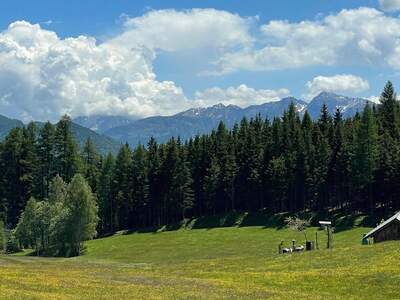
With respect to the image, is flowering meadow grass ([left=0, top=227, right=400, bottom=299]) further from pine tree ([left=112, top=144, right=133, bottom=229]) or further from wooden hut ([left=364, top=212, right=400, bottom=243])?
pine tree ([left=112, top=144, right=133, bottom=229])

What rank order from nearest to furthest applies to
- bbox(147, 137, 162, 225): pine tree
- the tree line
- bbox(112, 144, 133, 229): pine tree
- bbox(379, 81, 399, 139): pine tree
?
the tree line
bbox(379, 81, 399, 139): pine tree
bbox(147, 137, 162, 225): pine tree
bbox(112, 144, 133, 229): pine tree

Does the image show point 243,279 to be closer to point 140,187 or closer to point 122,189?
point 140,187

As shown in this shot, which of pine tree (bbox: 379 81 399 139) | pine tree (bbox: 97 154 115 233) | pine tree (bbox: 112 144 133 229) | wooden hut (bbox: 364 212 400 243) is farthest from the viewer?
pine tree (bbox: 97 154 115 233)

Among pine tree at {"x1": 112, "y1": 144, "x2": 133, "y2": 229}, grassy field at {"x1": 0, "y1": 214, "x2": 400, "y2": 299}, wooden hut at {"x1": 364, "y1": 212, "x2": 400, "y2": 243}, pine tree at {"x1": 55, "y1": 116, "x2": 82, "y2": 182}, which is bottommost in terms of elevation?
grassy field at {"x1": 0, "y1": 214, "x2": 400, "y2": 299}

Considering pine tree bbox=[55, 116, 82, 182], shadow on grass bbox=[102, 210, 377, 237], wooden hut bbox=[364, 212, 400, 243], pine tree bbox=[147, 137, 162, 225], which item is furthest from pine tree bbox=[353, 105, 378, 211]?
pine tree bbox=[55, 116, 82, 182]

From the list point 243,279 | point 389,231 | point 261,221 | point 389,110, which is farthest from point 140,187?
point 243,279

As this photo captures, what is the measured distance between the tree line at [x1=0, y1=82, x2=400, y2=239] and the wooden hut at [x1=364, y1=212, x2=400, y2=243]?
41536mm

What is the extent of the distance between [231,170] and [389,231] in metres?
70.3

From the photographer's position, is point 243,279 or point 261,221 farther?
point 261,221

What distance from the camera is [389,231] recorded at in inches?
2699

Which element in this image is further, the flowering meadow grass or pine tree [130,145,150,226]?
pine tree [130,145,150,226]

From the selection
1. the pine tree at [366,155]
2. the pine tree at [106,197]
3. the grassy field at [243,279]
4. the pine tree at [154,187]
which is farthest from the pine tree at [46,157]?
the grassy field at [243,279]

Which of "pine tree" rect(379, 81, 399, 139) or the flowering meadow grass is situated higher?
"pine tree" rect(379, 81, 399, 139)

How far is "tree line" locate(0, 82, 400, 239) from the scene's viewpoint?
377ft
